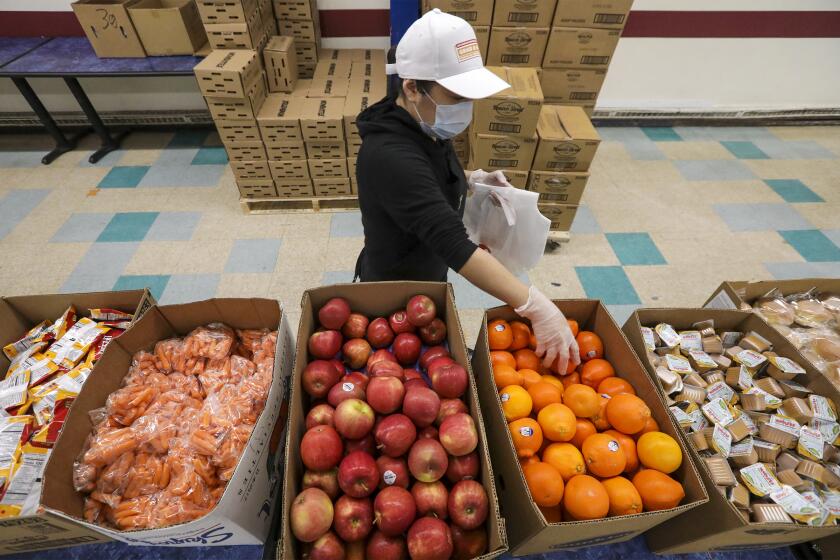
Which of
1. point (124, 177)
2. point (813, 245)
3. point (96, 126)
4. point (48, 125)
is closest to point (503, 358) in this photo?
point (813, 245)

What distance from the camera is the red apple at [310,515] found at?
0.89 m

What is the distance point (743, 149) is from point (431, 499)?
5630mm

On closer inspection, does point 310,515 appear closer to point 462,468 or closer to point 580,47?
point 462,468

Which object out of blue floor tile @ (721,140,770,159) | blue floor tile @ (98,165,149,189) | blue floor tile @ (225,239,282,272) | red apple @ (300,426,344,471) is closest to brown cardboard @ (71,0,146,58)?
blue floor tile @ (98,165,149,189)

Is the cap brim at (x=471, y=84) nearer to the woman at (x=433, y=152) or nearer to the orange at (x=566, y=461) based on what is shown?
the woman at (x=433, y=152)

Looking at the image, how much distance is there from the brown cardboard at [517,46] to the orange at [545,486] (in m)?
3.36

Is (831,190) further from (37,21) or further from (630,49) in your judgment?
(37,21)

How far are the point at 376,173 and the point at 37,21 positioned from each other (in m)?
5.23

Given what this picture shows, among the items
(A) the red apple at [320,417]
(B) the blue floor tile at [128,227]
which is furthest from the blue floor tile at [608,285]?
(B) the blue floor tile at [128,227]

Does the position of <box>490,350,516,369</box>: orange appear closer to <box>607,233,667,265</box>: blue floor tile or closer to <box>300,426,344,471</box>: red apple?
<box>300,426,344,471</box>: red apple

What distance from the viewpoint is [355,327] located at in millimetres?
1367

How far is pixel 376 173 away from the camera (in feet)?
3.92

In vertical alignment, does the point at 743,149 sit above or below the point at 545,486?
below

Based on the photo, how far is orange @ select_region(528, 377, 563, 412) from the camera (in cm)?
118
